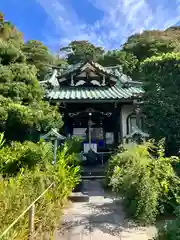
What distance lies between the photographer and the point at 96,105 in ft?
39.4

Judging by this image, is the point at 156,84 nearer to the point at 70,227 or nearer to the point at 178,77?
the point at 178,77

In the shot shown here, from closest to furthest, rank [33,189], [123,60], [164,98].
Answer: [33,189], [164,98], [123,60]

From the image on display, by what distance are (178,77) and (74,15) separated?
5227mm

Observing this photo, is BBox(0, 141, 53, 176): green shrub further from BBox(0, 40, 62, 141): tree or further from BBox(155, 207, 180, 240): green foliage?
BBox(155, 207, 180, 240): green foliage

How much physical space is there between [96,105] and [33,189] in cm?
760

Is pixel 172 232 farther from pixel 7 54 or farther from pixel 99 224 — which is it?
pixel 7 54

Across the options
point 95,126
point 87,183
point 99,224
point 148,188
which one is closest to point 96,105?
point 95,126

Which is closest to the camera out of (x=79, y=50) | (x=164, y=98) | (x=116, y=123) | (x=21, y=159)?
(x=21, y=159)

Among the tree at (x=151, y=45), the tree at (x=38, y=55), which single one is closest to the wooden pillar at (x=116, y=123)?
the tree at (x=38, y=55)

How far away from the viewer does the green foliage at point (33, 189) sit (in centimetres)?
365

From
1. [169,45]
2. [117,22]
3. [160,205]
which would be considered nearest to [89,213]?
[160,205]

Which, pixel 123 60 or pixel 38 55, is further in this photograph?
pixel 38 55

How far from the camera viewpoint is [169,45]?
28.9 metres

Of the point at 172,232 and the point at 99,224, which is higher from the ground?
the point at 172,232
